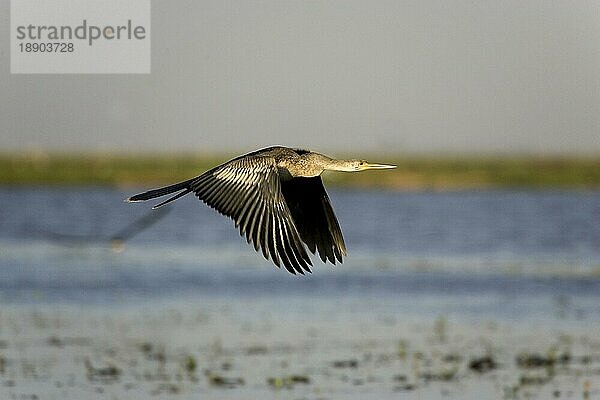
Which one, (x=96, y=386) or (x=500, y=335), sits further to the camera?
(x=500, y=335)

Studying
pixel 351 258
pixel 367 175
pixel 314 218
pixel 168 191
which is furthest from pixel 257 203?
pixel 367 175

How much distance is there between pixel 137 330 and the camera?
17.0m

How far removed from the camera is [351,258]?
86.5 feet

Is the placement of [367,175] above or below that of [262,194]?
above

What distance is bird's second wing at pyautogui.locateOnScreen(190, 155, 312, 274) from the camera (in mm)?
7797

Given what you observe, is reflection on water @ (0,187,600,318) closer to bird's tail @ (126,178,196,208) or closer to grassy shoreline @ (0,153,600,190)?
bird's tail @ (126,178,196,208)

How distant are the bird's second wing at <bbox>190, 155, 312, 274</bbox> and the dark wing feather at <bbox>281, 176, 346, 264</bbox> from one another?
74 cm

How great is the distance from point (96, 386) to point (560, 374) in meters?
4.58

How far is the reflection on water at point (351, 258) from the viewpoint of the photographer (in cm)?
2059

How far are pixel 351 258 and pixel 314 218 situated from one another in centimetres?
1743

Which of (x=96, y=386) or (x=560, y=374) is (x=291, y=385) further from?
(x=560, y=374)

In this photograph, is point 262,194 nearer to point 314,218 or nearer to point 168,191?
point 168,191

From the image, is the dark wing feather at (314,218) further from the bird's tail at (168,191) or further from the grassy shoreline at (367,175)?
the grassy shoreline at (367,175)

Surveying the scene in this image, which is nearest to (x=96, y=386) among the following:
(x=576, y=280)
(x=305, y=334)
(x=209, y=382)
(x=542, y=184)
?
(x=209, y=382)
